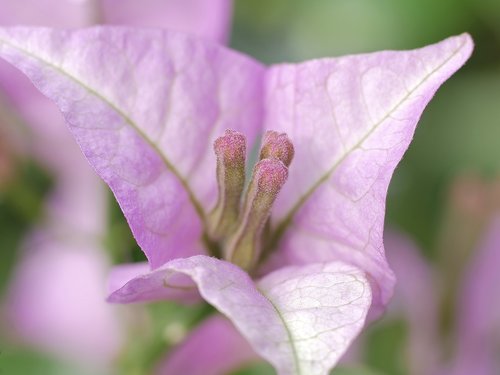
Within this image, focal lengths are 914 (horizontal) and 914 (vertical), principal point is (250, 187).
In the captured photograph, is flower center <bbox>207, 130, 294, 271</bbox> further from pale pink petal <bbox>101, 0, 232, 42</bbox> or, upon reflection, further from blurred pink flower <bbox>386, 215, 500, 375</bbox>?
blurred pink flower <bbox>386, 215, 500, 375</bbox>

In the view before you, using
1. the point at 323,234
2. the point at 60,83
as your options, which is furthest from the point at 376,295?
the point at 60,83

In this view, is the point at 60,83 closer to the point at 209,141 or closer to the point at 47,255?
the point at 209,141

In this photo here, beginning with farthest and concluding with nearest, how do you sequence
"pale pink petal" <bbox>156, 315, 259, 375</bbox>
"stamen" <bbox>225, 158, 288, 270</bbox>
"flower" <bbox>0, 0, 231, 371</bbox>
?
1. "flower" <bbox>0, 0, 231, 371</bbox>
2. "pale pink petal" <bbox>156, 315, 259, 375</bbox>
3. "stamen" <bbox>225, 158, 288, 270</bbox>

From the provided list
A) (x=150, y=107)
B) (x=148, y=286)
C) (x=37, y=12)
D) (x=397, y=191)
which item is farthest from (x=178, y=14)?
(x=397, y=191)

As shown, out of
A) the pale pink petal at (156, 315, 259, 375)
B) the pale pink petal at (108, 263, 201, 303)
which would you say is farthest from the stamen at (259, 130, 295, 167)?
the pale pink petal at (156, 315, 259, 375)

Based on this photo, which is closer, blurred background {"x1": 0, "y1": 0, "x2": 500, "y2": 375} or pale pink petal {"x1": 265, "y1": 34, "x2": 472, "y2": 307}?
pale pink petal {"x1": 265, "y1": 34, "x2": 472, "y2": 307}

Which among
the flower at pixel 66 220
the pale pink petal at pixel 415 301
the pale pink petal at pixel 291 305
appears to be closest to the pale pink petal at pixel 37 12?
the flower at pixel 66 220
